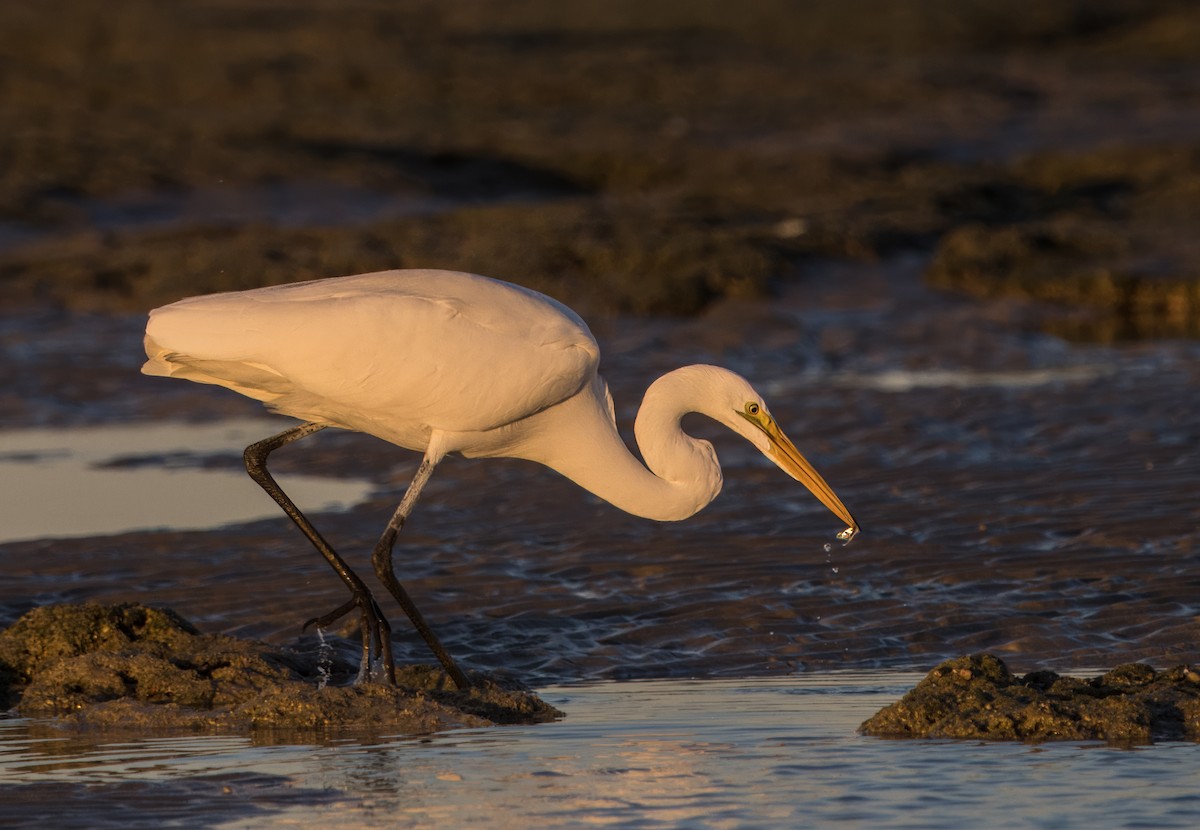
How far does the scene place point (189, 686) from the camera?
6574mm

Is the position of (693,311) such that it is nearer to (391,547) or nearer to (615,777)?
(391,547)

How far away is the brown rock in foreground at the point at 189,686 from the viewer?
631 centimetres

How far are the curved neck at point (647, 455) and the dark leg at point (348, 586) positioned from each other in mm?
913

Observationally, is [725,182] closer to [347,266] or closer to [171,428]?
[347,266]

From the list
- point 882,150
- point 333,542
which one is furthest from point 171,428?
point 882,150

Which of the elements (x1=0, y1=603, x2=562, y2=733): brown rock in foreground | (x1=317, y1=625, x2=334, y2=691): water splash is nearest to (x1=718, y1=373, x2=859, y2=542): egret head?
(x1=0, y1=603, x2=562, y2=733): brown rock in foreground

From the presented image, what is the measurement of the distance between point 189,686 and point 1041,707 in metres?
2.90

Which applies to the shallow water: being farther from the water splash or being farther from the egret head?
the egret head

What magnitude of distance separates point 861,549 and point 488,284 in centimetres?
273

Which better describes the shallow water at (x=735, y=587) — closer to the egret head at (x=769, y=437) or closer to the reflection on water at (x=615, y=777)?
the reflection on water at (x=615, y=777)

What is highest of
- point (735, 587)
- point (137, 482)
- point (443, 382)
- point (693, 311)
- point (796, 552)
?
point (693, 311)

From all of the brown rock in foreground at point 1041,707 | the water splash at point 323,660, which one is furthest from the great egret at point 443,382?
the brown rock in foreground at point 1041,707

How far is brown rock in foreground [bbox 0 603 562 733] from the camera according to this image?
20.7 ft

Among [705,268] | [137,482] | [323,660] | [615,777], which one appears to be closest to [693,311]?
[705,268]
